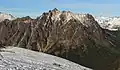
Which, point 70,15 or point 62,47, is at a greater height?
point 70,15

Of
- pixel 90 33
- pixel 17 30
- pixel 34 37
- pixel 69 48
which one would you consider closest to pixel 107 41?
pixel 90 33

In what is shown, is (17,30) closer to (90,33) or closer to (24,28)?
(24,28)

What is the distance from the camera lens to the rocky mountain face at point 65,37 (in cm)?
12575

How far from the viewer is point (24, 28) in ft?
506

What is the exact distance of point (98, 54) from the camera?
123125 millimetres

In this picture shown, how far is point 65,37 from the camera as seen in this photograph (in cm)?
13838

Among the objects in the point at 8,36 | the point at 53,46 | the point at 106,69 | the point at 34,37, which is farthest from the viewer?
the point at 8,36

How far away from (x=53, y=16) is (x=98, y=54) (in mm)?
32395

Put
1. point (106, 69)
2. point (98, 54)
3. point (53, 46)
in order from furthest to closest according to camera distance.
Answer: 1. point (53, 46)
2. point (98, 54)
3. point (106, 69)

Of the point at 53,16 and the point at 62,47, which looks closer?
the point at 62,47

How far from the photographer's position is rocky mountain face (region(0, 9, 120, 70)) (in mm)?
125750

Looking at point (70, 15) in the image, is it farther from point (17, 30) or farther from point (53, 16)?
point (17, 30)

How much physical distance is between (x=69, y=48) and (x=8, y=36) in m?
36.2

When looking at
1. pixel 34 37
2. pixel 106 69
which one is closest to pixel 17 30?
pixel 34 37
